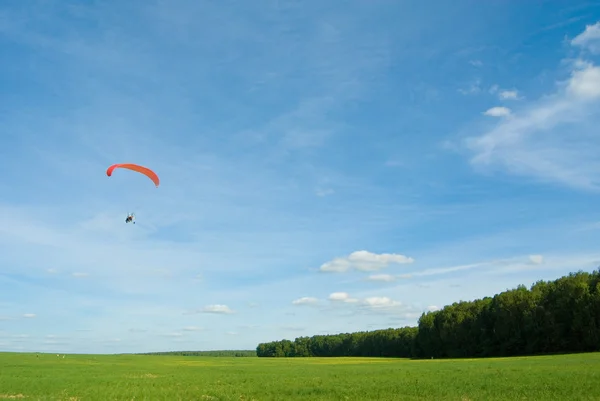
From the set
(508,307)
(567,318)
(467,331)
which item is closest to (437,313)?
(467,331)

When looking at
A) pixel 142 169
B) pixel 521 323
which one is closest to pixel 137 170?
pixel 142 169

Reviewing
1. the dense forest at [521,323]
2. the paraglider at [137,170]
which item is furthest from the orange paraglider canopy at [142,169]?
the dense forest at [521,323]

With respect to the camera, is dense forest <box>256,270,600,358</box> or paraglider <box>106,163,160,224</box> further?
dense forest <box>256,270,600,358</box>

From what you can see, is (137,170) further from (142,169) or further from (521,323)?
(521,323)

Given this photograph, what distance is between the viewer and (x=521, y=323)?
95.1 m

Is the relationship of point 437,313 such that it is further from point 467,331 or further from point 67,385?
point 67,385

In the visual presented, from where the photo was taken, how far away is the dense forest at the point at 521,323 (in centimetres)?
8208

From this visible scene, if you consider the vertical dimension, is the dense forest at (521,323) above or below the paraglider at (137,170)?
below

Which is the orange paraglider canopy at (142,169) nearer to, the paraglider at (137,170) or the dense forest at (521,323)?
the paraglider at (137,170)

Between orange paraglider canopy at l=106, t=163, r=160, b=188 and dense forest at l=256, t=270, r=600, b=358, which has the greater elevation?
orange paraglider canopy at l=106, t=163, r=160, b=188

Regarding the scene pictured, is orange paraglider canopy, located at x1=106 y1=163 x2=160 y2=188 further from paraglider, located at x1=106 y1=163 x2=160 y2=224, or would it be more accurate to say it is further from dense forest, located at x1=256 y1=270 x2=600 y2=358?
dense forest, located at x1=256 y1=270 x2=600 y2=358

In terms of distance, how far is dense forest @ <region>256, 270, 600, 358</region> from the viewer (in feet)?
269

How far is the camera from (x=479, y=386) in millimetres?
28766

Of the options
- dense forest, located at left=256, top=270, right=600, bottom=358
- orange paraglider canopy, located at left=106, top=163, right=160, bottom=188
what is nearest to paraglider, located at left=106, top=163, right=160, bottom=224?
orange paraglider canopy, located at left=106, top=163, right=160, bottom=188
